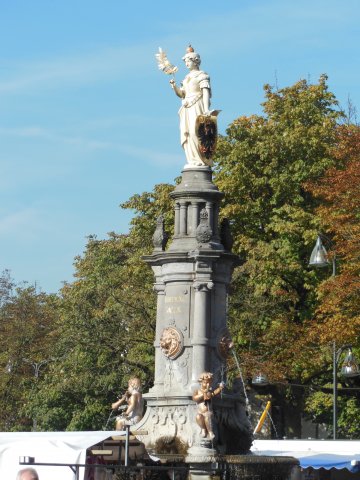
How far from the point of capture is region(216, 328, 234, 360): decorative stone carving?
1080 inches

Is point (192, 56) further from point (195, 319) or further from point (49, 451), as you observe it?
point (49, 451)

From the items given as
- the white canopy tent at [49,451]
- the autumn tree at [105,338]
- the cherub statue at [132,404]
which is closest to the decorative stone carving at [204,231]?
the cherub statue at [132,404]

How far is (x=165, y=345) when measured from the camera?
27.7 meters

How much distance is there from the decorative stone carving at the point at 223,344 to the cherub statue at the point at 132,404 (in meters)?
1.87

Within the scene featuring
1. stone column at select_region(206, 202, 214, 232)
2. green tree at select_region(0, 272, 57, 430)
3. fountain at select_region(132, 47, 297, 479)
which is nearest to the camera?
fountain at select_region(132, 47, 297, 479)

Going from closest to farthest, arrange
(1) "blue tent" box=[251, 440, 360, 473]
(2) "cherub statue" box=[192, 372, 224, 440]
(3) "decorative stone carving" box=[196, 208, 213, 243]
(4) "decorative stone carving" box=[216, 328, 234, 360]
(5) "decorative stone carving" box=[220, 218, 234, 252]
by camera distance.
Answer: (2) "cherub statue" box=[192, 372, 224, 440] → (4) "decorative stone carving" box=[216, 328, 234, 360] → (3) "decorative stone carving" box=[196, 208, 213, 243] → (5) "decorative stone carving" box=[220, 218, 234, 252] → (1) "blue tent" box=[251, 440, 360, 473]

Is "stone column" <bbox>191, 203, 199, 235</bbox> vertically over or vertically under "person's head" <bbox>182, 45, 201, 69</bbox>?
under

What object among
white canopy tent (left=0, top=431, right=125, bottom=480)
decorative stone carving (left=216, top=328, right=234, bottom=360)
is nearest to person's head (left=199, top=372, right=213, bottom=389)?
decorative stone carving (left=216, top=328, right=234, bottom=360)

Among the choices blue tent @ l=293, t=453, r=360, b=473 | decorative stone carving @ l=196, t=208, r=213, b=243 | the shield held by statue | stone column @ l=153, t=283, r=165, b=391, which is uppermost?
the shield held by statue

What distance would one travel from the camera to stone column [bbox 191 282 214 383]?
27188mm

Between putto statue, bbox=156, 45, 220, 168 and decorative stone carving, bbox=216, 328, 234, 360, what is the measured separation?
13.0 feet

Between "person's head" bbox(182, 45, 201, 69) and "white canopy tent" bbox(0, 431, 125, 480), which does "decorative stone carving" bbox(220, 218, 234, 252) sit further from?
"white canopy tent" bbox(0, 431, 125, 480)

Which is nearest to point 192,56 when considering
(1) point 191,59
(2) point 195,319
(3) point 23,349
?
(1) point 191,59

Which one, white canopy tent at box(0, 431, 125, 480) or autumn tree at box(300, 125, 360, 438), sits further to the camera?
autumn tree at box(300, 125, 360, 438)
